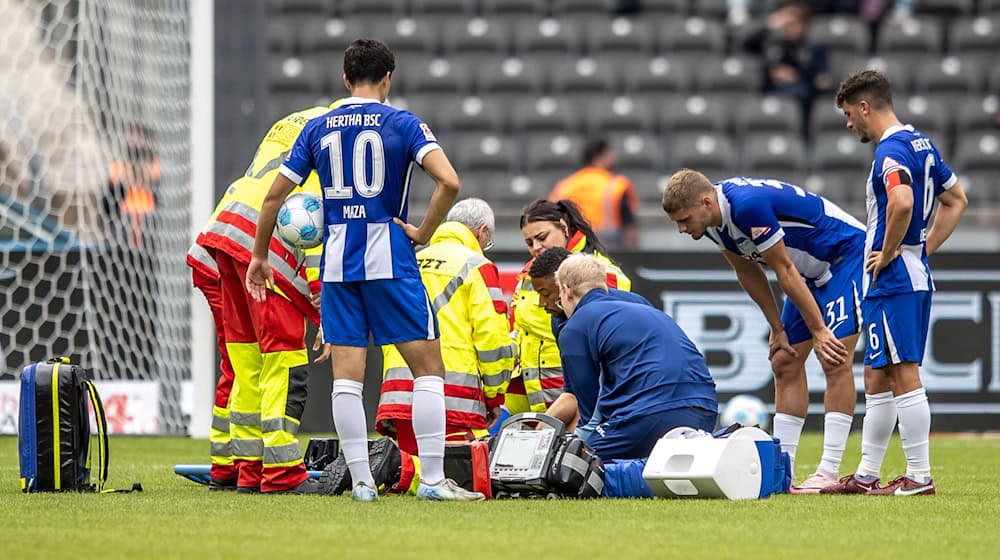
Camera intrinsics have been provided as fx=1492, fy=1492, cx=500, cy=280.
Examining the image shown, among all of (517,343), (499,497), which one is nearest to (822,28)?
(517,343)

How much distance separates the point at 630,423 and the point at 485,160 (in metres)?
9.60

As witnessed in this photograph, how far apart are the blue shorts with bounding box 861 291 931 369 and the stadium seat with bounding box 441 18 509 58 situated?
11.2 m

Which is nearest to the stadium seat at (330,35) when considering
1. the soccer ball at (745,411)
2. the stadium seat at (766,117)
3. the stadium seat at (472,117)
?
the stadium seat at (472,117)

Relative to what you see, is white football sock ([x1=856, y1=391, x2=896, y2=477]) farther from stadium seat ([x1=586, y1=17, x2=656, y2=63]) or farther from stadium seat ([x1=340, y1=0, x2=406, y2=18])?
stadium seat ([x1=340, y1=0, x2=406, y2=18])

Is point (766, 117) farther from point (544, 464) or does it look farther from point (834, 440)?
point (544, 464)

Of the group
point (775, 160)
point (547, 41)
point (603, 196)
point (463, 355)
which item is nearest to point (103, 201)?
point (603, 196)

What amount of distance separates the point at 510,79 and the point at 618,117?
1362 mm

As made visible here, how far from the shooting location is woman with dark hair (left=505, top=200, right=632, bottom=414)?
7992 millimetres

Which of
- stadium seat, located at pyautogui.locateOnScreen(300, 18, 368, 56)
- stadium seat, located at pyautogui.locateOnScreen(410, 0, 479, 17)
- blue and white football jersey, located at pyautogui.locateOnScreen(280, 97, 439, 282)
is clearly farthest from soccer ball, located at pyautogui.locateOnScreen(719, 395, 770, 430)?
stadium seat, located at pyautogui.locateOnScreen(410, 0, 479, 17)

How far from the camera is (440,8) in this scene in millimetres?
18250

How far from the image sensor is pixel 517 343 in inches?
319

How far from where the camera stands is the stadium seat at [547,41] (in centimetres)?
1766

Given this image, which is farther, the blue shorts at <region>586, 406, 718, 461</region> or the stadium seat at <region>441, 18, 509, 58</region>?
the stadium seat at <region>441, 18, 509, 58</region>

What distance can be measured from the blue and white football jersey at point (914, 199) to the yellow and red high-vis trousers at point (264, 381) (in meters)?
2.73
